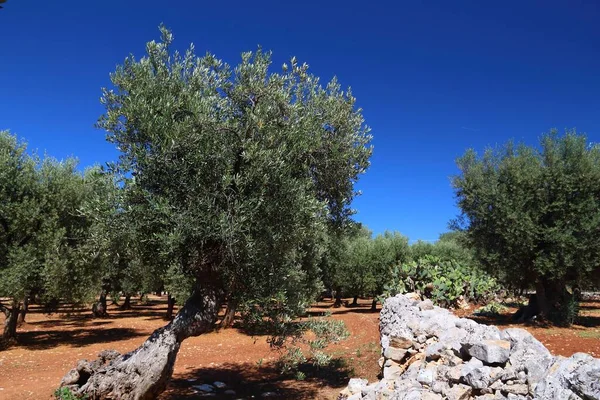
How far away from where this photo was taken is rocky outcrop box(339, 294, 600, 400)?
5707mm

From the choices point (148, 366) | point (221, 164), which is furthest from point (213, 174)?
point (148, 366)

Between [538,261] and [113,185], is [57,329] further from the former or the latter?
[538,261]

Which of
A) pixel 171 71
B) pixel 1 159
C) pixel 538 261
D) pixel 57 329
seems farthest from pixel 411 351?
pixel 57 329

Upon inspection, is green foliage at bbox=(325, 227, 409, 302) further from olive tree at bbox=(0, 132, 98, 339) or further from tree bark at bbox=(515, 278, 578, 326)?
olive tree at bbox=(0, 132, 98, 339)

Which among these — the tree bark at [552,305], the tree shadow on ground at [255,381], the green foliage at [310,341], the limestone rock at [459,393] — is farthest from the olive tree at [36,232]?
the tree bark at [552,305]

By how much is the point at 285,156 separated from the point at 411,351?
588cm

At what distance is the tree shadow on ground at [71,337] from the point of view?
20578 millimetres

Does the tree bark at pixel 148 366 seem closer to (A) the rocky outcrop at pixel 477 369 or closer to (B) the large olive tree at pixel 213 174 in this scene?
(B) the large olive tree at pixel 213 174

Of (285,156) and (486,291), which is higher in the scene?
(285,156)

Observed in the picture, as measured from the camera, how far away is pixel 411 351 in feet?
32.8

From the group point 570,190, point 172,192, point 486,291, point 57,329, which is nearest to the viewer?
point 172,192

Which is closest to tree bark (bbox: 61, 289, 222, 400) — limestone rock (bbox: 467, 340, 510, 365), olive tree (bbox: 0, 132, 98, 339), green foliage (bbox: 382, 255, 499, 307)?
limestone rock (bbox: 467, 340, 510, 365)

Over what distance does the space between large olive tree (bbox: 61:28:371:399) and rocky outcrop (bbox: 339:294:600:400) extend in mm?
2982

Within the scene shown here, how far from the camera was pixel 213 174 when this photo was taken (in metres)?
8.38
